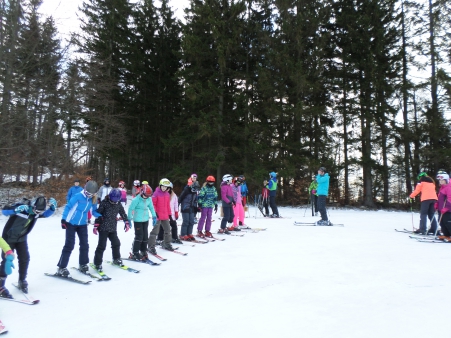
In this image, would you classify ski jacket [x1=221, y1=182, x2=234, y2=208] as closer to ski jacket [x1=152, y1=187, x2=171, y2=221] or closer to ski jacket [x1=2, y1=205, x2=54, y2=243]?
ski jacket [x1=152, y1=187, x2=171, y2=221]

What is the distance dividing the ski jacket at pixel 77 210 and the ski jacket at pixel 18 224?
69 centimetres

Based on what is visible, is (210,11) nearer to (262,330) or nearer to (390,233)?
(390,233)

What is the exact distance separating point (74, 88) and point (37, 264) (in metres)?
11.9

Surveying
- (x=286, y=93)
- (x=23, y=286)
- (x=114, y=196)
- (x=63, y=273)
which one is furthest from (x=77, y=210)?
(x=286, y=93)

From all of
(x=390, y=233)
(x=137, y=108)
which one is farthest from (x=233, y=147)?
(x=390, y=233)

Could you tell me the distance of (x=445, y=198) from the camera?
8.15 meters

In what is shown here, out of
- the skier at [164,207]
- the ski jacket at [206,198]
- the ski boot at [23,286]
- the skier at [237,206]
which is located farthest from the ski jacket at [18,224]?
the skier at [237,206]

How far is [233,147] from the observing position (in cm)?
2097

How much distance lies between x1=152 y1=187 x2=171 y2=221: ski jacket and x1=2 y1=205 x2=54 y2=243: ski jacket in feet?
9.51

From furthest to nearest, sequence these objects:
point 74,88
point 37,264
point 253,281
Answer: point 74,88 → point 37,264 → point 253,281

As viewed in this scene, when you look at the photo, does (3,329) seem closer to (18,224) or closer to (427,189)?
(18,224)

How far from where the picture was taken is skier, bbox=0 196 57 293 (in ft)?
13.7

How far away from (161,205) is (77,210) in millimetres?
2192

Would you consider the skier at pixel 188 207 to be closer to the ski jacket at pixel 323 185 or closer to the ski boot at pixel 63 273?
the ski boot at pixel 63 273
